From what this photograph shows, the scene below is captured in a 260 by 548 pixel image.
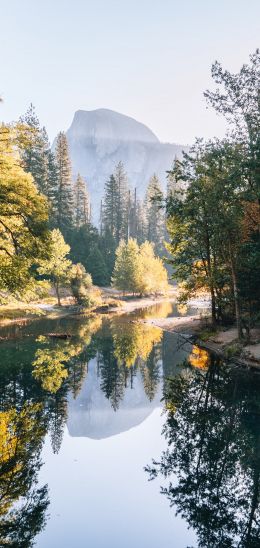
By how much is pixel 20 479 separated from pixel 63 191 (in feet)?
238

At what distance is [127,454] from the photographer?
1335 cm

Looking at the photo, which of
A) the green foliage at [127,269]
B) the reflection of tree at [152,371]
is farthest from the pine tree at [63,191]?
the reflection of tree at [152,371]

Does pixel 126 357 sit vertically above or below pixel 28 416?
below

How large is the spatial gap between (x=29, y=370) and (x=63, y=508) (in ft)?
41.8

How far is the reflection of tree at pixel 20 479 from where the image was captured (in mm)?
8438

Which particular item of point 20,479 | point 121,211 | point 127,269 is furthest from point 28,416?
point 121,211

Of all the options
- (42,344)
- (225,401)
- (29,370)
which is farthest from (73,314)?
(225,401)

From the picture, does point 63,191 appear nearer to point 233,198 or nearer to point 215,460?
point 233,198

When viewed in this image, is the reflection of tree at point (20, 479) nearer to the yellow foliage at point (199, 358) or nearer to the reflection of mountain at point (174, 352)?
the reflection of mountain at point (174, 352)

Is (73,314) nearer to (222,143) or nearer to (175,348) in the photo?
(175,348)

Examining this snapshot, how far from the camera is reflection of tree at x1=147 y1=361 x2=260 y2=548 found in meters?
8.89

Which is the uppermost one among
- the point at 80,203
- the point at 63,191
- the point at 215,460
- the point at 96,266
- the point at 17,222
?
the point at 80,203

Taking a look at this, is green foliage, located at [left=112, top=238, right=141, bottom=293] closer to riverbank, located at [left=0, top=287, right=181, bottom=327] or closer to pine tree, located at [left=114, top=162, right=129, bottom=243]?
riverbank, located at [left=0, top=287, right=181, bottom=327]

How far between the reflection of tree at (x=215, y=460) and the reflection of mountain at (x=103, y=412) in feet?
3.95
